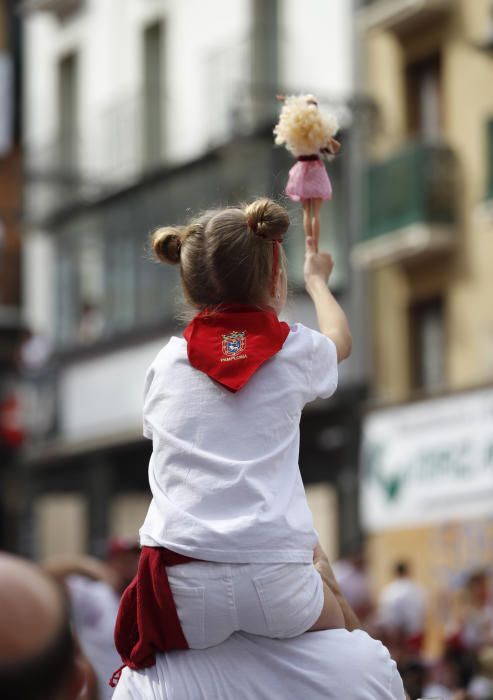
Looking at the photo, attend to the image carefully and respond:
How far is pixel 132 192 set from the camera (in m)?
28.9

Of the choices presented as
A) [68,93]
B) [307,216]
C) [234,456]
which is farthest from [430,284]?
[234,456]

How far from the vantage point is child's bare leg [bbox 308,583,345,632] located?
392cm

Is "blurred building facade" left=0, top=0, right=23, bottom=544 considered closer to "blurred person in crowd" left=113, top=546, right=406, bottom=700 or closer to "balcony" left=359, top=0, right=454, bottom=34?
"balcony" left=359, top=0, right=454, bottom=34

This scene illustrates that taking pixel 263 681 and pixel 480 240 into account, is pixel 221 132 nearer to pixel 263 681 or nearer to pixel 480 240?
pixel 480 240

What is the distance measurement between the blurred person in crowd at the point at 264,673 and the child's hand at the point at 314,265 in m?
1.03

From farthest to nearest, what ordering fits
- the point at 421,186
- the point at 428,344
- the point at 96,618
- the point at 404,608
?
the point at 428,344
the point at 421,186
the point at 404,608
the point at 96,618

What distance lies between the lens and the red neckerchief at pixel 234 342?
4.00 metres

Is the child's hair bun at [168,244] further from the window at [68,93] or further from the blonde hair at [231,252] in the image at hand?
the window at [68,93]

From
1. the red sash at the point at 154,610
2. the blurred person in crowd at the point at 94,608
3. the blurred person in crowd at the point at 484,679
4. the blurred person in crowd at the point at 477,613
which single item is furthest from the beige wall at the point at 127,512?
the red sash at the point at 154,610

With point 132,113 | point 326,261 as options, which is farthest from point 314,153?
point 132,113

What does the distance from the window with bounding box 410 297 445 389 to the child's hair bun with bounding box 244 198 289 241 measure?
19733 millimetres

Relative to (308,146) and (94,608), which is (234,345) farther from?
(94,608)

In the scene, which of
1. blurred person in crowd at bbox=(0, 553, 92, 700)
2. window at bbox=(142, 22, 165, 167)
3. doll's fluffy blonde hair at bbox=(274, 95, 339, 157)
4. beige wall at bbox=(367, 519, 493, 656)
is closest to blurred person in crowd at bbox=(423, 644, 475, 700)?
beige wall at bbox=(367, 519, 493, 656)

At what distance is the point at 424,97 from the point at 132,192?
6.22 metres
